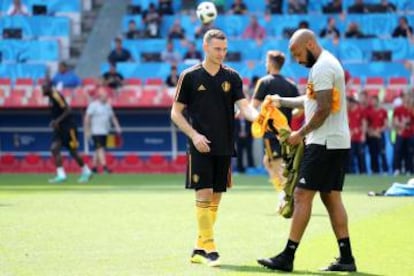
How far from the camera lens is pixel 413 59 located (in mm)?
32062

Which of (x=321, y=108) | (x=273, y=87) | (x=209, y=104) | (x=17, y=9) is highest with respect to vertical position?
(x=321, y=108)

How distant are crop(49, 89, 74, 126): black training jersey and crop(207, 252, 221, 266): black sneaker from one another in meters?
15.0

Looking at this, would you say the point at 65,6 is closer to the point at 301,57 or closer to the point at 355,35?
the point at 355,35

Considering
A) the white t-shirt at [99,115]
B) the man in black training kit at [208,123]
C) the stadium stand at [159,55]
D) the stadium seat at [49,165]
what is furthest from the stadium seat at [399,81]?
the man in black training kit at [208,123]

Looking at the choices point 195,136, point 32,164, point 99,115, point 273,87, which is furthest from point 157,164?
point 195,136

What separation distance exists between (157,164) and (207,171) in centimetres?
1907

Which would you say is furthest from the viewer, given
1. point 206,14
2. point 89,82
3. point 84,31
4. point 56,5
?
point 84,31

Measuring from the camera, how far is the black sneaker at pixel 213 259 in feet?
37.7

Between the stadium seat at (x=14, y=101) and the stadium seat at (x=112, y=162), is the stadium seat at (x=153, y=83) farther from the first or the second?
the stadium seat at (x=14, y=101)

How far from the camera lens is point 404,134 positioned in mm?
29266

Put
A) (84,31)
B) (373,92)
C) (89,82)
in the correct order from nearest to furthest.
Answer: (373,92) < (89,82) < (84,31)

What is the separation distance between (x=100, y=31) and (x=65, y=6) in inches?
52.1

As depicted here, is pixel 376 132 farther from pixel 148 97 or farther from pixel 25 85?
pixel 25 85

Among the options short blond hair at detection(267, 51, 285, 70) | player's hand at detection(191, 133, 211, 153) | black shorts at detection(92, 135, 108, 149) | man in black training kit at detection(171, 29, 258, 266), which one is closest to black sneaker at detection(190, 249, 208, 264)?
man in black training kit at detection(171, 29, 258, 266)
